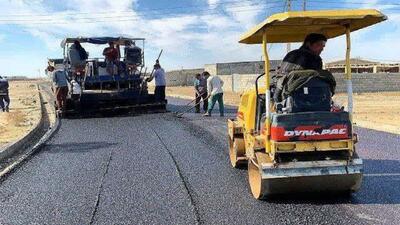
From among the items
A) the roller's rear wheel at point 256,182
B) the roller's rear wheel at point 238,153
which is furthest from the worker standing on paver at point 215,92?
the roller's rear wheel at point 256,182

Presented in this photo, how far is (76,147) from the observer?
10203 mm

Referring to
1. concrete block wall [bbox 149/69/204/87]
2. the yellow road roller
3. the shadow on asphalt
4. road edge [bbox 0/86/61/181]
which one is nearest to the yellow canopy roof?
the yellow road roller

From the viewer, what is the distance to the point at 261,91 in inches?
269

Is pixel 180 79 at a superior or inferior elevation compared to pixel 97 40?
inferior

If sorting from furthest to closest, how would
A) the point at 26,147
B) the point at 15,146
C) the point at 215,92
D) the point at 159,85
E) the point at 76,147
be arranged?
the point at 159,85 → the point at 215,92 → the point at 26,147 → the point at 15,146 → the point at 76,147

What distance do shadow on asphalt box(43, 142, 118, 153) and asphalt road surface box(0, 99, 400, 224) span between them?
2 cm

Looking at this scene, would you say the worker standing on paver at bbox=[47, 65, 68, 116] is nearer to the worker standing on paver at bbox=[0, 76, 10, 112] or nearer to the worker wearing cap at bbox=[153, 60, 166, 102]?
the worker wearing cap at bbox=[153, 60, 166, 102]

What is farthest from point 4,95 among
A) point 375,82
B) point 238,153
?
point 375,82

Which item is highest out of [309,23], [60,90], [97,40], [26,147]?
[97,40]

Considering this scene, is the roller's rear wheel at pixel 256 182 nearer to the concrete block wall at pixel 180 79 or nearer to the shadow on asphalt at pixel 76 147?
the shadow on asphalt at pixel 76 147

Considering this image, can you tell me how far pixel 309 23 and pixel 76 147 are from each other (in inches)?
228

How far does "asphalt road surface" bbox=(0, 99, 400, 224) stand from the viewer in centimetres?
530

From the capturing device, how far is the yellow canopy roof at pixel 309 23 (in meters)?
5.38

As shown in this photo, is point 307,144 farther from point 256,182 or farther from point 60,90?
point 60,90
